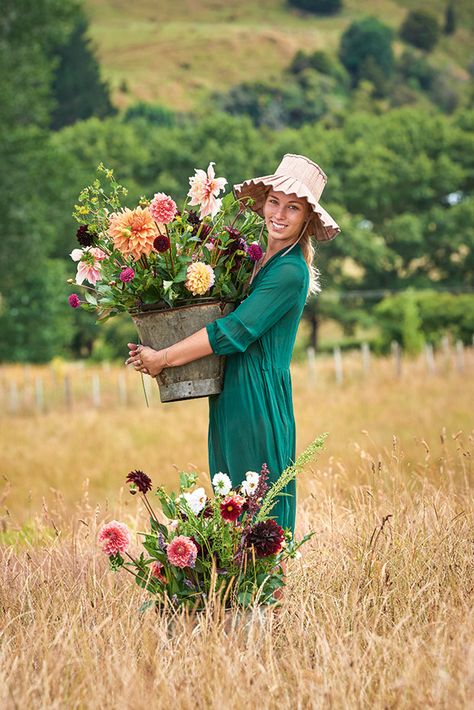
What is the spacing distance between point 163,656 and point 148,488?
62 centimetres

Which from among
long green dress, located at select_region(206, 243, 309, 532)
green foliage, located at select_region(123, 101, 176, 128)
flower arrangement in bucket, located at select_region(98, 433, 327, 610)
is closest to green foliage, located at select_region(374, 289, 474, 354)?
long green dress, located at select_region(206, 243, 309, 532)

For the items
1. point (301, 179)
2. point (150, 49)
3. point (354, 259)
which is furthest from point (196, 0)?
point (301, 179)

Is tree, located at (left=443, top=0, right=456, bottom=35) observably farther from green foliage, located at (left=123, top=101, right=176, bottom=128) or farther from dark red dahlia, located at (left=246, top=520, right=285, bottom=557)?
dark red dahlia, located at (left=246, top=520, right=285, bottom=557)

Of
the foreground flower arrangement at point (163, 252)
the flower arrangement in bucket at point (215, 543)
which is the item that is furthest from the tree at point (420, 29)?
the flower arrangement in bucket at point (215, 543)

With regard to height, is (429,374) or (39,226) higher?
(39,226)

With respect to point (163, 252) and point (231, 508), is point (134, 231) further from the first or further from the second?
point (231, 508)

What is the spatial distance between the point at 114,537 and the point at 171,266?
1.05 meters

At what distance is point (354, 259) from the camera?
4234 centimetres

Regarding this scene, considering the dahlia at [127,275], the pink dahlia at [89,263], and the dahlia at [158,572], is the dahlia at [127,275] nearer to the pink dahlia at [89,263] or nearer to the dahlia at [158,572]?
the pink dahlia at [89,263]

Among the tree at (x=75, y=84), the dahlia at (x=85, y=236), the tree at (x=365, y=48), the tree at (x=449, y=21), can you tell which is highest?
the tree at (x=449, y=21)

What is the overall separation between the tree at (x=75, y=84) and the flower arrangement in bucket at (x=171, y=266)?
48.2 m

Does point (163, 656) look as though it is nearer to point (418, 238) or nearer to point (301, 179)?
point (301, 179)

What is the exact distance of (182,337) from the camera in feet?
13.5

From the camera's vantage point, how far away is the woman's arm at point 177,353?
4023mm
